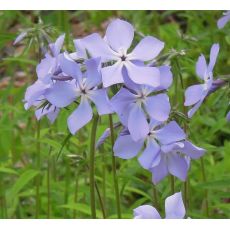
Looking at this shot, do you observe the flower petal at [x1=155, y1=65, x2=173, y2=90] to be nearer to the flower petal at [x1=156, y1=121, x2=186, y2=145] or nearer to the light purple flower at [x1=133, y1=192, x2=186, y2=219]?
the flower petal at [x1=156, y1=121, x2=186, y2=145]

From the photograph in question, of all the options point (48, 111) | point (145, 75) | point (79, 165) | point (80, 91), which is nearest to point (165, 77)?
point (145, 75)

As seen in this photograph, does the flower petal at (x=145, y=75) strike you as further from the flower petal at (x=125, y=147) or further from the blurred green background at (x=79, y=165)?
the blurred green background at (x=79, y=165)

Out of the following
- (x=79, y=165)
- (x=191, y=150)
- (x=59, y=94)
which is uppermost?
(x=59, y=94)

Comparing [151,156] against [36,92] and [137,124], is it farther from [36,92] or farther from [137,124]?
[36,92]

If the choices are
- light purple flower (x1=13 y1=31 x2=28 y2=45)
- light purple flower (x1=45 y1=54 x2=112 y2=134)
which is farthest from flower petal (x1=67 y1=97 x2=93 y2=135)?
light purple flower (x1=13 y1=31 x2=28 y2=45)

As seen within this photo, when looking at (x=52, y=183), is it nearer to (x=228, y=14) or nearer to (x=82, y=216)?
(x=82, y=216)

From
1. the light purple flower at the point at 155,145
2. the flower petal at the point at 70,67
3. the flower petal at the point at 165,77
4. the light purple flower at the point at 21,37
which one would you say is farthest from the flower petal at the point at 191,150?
the light purple flower at the point at 21,37

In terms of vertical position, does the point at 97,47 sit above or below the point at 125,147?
above

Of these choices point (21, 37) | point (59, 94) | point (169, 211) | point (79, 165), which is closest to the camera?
point (169, 211)
